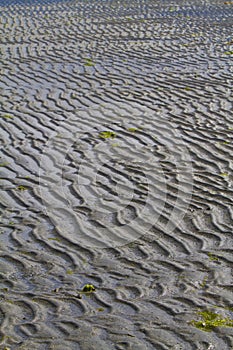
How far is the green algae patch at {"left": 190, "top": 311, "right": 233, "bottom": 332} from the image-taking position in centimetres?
543

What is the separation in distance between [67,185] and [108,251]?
78.8 inches

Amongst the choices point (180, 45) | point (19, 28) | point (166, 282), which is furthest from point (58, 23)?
point (166, 282)

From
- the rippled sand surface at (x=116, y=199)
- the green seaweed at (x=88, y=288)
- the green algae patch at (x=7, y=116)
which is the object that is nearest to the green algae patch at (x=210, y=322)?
the rippled sand surface at (x=116, y=199)

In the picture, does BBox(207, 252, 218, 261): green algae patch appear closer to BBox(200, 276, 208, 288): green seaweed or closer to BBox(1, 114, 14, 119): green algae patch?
BBox(200, 276, 208, 288): green seaweed

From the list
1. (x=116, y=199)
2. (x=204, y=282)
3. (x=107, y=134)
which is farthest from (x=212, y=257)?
(x=107, y=134)

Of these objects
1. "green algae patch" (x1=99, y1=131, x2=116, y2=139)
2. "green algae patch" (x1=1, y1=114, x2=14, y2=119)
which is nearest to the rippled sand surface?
"green algae patch" (x1=99, y1=131, x2=116, y2=139)

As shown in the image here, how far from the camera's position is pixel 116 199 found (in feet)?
27.1

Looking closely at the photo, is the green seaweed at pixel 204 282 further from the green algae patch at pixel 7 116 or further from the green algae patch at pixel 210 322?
the green algae patch at pixel 7 116

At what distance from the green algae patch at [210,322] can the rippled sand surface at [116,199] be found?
0.11 feet

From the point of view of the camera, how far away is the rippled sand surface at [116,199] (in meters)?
5.59

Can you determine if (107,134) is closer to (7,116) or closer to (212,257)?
(7,116)

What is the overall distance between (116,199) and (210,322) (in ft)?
9.92

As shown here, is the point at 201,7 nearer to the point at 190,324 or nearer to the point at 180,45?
the point at 180,45

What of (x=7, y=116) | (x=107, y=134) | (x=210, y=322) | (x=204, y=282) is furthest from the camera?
(x=7, y=116)
